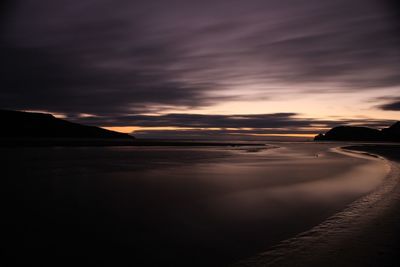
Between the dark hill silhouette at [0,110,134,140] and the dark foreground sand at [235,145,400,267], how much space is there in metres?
153

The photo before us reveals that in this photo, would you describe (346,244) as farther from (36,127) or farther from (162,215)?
(36,127)

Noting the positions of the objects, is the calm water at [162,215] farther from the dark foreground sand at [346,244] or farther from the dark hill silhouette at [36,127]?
the dark hill silhouette at [36,127]

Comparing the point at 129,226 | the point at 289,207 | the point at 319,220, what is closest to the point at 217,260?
the point at 129,226

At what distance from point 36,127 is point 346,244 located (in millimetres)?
180022

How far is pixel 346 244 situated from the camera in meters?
6.29

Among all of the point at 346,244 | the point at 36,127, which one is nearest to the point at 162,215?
the point at 346,244

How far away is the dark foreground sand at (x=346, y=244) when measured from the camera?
5402 millimetres

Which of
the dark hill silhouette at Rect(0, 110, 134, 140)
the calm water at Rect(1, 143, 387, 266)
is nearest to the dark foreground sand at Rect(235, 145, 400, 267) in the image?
the calm water at Rect(1, 143, 387, 266)

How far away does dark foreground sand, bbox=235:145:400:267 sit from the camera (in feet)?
17.7

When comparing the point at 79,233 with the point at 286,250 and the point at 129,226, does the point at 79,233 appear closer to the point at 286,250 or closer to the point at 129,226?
the point at 129,226

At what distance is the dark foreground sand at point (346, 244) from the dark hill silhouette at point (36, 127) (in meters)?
153

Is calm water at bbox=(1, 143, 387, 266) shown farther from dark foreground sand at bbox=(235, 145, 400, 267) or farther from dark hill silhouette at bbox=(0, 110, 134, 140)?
dark hill silhouette at bbox=(0, 110, 134, 140)

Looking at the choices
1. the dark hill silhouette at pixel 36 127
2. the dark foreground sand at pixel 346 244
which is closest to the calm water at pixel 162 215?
the dark foreground sand at pixel 346 244

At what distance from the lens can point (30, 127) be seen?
156 metres
